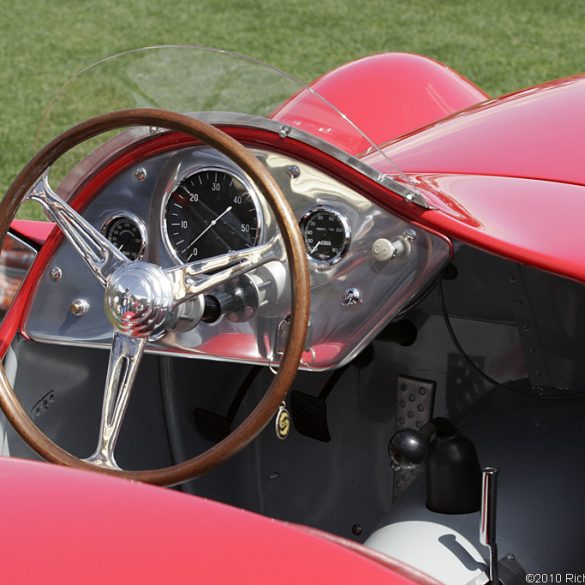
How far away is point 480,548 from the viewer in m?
1.92

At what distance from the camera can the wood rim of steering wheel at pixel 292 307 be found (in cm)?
165

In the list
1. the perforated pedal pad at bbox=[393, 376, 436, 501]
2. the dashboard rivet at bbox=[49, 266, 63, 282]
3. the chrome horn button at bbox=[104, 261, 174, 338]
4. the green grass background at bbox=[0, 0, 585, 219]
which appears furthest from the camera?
the green grass background at bbox=[0, 0, 585, 219]

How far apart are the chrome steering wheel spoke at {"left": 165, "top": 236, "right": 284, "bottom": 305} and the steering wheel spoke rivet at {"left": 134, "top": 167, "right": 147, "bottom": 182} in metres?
0.29

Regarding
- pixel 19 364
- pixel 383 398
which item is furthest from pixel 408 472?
pixel 19 364

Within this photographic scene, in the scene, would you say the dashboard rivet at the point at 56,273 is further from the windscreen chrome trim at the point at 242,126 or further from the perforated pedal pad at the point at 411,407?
the perforated pedal pad at the point at 411,407

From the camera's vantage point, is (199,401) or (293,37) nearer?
(199,401)

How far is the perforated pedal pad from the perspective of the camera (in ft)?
7.77

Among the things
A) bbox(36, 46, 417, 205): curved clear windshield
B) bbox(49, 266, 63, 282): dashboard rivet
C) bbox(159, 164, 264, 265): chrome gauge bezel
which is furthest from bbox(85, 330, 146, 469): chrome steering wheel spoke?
bbox(36, 46, 417, 205): curved clear windshield

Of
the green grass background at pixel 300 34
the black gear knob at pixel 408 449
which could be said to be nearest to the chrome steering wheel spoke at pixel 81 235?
the black gear knob at pixel 408 449

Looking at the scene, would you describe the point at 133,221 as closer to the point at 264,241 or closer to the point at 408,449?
the point at 264,241

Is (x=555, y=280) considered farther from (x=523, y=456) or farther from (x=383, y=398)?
(x=383, y=398)

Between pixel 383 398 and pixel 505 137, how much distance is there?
663 mm

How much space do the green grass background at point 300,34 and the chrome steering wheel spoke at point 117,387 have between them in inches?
182

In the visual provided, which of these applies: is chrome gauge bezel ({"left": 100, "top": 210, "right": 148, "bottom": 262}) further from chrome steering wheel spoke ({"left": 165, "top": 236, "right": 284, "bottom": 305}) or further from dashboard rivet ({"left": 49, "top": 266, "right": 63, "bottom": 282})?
chrome steering wheel spoke ({"left": 165, "top": 236, "right": 284, "bottom": 305})
